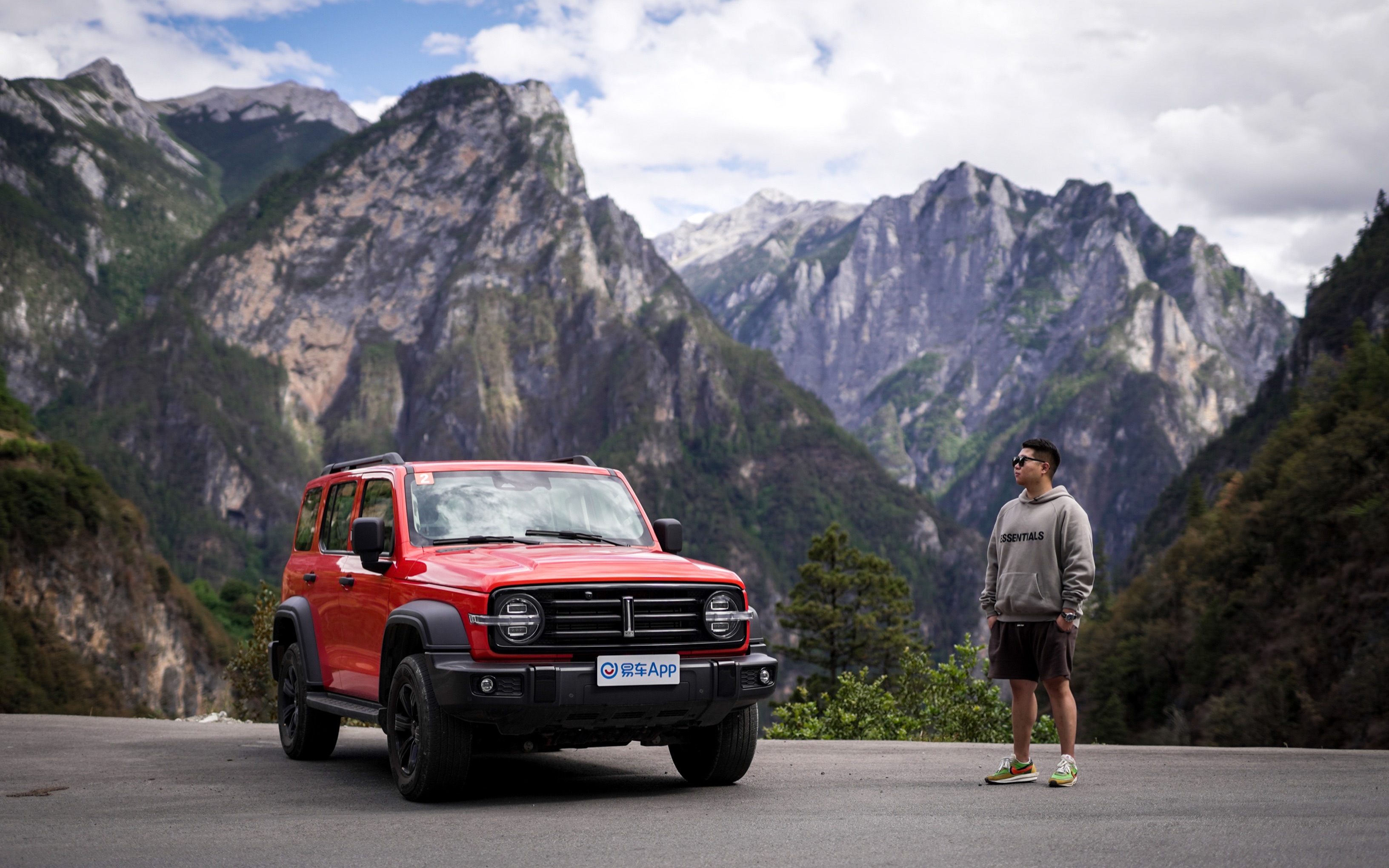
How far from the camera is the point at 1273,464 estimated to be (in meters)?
60.8

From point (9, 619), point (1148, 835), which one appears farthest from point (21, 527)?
point (1148, 835)

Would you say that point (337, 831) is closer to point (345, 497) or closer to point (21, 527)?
point (345, 497)

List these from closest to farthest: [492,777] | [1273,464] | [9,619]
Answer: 1. [492,777]
2. [1273,464]
3. [9,619]

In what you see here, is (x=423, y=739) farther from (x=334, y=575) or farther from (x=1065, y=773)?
(x=1065, y=773)

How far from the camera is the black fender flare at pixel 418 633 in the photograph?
7258mm

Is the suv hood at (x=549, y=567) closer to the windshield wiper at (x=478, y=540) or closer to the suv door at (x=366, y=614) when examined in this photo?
the windshield wiper at (x=478, y=540)

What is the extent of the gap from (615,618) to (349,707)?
8.32ft

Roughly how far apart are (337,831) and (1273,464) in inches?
2458

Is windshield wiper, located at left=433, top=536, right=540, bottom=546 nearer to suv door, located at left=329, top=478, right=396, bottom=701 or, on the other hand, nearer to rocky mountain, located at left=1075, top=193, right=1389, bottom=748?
suv door, located at left=329, top=478, right=396, bottom=701

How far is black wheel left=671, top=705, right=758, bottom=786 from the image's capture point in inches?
322

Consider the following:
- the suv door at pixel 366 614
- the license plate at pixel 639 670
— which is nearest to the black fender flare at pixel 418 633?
the suv door at pixel 366 614

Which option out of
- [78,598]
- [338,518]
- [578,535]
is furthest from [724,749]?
[78,598]

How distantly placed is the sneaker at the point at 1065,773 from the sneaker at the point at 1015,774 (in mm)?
189

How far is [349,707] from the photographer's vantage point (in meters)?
8.73
